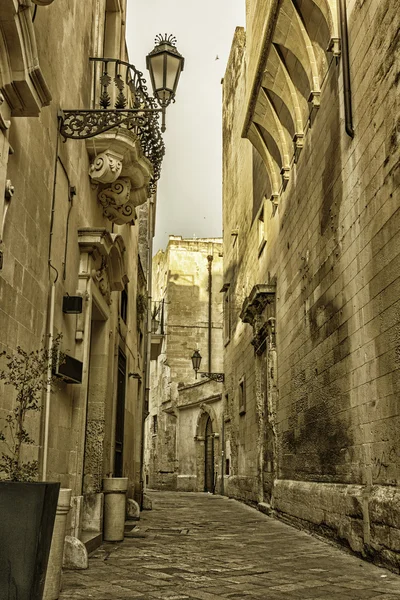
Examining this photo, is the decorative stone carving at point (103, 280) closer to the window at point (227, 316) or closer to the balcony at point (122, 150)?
the balcony at point (122, 150)

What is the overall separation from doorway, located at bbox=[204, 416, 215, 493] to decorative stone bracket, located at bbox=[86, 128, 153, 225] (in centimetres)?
1777

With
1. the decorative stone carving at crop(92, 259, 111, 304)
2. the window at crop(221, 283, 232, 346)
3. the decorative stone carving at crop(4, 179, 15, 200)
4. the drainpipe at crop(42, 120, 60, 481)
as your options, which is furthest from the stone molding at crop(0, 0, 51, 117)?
the window at crop(221, 283, 232, 346)

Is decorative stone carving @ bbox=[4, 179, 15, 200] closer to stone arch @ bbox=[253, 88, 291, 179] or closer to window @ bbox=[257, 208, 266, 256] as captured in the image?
stone arch @ bbox=[253, 88, 291, 179]

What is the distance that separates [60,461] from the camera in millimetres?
6117

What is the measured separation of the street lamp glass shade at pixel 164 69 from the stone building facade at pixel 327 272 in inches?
75.5

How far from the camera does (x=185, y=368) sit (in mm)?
30859

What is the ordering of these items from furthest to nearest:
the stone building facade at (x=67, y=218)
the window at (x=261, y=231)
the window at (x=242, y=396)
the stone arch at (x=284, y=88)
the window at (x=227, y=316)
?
the window at (x=227, y=316)
the window at (x=242, y=396)
the window at (x=261, y=231)
the stone arch at (x=284, y=88)
the stone building facade at (x=67, y=218)

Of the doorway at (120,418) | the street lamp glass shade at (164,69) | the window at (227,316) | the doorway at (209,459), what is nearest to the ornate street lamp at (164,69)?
the street lamp glass shade at (164,69)

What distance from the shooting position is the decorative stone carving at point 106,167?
24.4ft

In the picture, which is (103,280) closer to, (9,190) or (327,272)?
(327,272)

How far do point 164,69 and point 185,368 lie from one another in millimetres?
25216

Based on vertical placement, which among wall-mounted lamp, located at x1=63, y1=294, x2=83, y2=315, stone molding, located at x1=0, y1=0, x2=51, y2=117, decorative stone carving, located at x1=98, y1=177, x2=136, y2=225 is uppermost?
decorative stone carving, located at x1=98, y1=177, x2=136, y2=225

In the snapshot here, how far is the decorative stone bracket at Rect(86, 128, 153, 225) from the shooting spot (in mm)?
7434

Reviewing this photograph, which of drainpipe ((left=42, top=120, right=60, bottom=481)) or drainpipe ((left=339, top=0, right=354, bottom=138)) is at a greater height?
drainpipe ((left=339, top=0, right=354, bottom=138))
